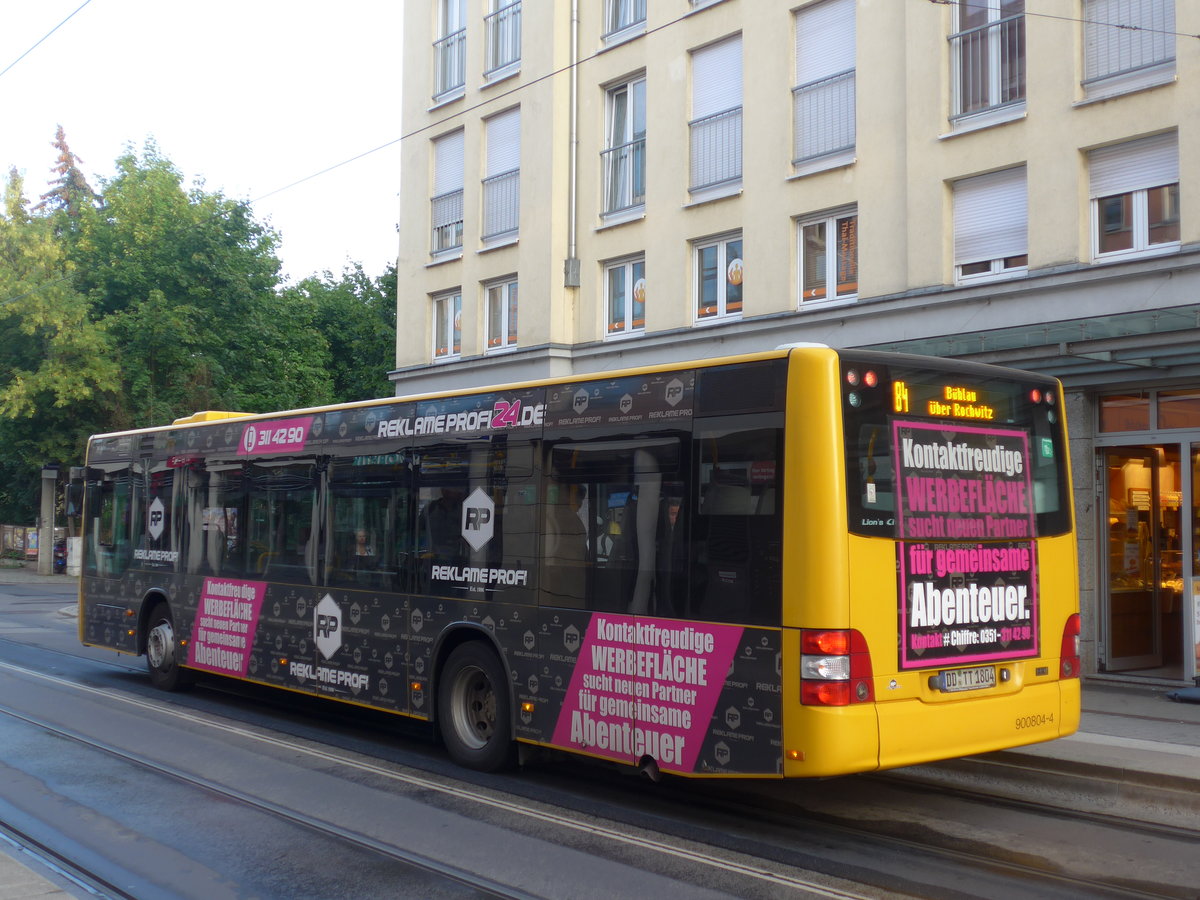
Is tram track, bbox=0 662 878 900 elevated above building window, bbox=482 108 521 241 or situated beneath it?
situated beneath

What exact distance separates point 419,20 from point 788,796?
19833 mm

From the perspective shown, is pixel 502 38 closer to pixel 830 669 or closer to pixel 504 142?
pixel 504 142

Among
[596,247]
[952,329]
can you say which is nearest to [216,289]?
[596,247]

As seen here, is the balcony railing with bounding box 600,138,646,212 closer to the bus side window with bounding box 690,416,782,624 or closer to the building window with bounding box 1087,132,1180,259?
the building window with bounding box 1087,132,1180,259

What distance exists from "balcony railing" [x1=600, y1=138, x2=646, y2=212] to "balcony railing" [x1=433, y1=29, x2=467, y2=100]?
428 cm

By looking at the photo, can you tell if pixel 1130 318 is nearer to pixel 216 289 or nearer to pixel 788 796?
pixel 788 796

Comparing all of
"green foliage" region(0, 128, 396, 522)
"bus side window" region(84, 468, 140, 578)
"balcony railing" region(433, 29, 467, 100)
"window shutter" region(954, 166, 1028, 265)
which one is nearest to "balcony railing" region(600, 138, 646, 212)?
"balcony railing" region(433, 29, 467, 100)

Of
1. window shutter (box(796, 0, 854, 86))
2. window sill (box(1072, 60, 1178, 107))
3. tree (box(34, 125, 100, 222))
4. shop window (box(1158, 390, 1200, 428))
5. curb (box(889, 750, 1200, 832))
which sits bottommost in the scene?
curb (box(889, 750, 1200, 832))

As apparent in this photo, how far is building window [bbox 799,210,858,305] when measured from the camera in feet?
53.6

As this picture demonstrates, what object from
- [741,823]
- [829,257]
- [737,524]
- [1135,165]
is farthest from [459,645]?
[829,257]

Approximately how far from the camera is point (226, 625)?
12.1m

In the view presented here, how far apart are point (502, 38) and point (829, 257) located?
29.5 ft

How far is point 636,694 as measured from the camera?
24.3 ft

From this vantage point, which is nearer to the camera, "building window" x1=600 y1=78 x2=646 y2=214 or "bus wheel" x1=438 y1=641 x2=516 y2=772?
"bus wheel" x1=438 y1=641 x2=516 y2=772
